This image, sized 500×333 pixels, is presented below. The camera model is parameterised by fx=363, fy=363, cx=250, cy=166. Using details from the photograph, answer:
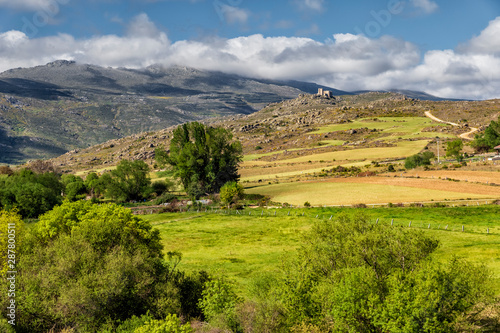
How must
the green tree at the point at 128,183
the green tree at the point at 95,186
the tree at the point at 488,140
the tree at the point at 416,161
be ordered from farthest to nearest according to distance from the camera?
the tree at the point at 488,140 < the green tree at the point at 95,186 < the tree at the point at 416,161 < the green tree at the point at 128,183

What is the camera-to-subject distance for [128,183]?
116375mm

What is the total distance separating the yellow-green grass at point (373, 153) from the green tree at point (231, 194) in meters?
69.7

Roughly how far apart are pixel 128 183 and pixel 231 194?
43454mm

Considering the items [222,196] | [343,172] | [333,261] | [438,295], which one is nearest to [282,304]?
[333,261]

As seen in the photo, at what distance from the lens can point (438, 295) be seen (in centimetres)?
2153

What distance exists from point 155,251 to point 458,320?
32.3 m

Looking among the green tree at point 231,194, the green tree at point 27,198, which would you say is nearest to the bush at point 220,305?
the green tree at point 231,194

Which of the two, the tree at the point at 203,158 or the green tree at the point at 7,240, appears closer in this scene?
the green tree at the point at 7,240

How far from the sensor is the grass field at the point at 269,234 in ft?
150

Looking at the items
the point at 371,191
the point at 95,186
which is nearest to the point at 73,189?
the point at 95,186

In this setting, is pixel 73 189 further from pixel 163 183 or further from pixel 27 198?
pixel 163 183

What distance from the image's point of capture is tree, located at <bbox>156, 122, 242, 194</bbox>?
4048 inches

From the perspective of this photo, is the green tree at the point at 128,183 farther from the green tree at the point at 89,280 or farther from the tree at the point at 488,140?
the tree at the point at 488,140

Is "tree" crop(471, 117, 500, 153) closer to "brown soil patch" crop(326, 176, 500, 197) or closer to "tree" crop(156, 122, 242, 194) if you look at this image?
"brown soil patch" crop(326, 176, 500, 197)
